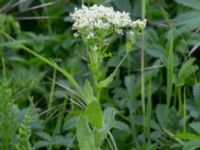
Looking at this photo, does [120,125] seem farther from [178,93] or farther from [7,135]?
[7,135]

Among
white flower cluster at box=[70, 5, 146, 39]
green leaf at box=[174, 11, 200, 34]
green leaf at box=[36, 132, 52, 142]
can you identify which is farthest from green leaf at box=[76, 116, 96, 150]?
green leaf at box=[174, 11, 200, 34]

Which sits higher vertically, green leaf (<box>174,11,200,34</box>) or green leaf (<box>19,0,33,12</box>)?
green leaf (<box>19,0,33,12</box>)

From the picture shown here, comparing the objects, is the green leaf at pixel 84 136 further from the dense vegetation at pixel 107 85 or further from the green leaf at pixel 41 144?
the green leaf at pixel 41 144

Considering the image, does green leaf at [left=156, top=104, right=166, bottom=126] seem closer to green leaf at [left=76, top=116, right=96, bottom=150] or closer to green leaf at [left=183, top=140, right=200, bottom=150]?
green leaf at [left=183, top=140, right=200, bottom=150]

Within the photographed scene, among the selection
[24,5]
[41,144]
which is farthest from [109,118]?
[24,5]

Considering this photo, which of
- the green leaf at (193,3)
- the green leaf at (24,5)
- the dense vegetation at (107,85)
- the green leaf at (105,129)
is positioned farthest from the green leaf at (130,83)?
the green leaf at (24,5)

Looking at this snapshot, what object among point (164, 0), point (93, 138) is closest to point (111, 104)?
point (93, 138)

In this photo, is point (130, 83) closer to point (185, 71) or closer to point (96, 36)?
point (185, 71)
